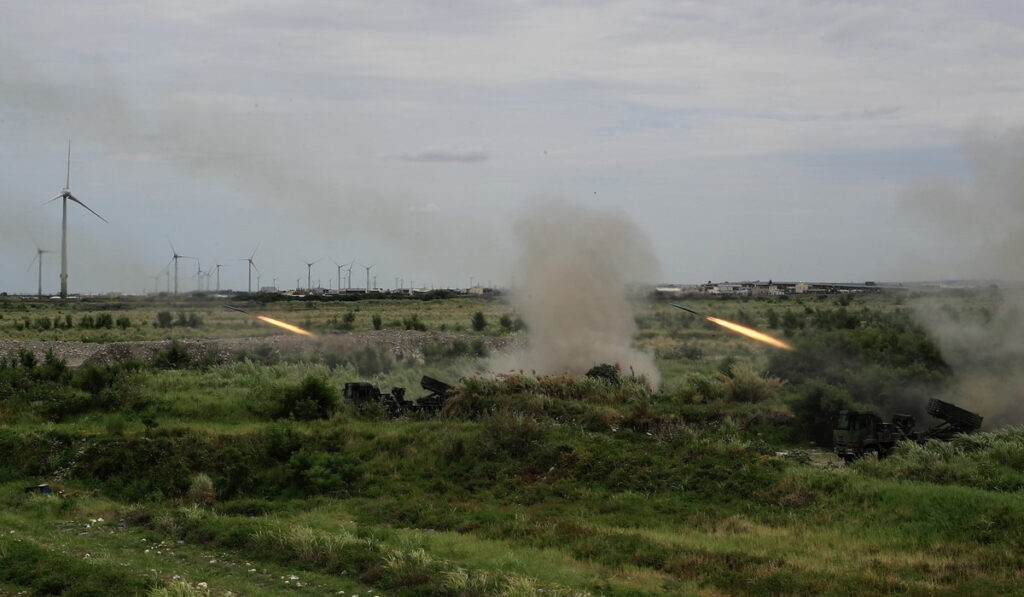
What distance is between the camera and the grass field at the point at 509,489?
1395 cm

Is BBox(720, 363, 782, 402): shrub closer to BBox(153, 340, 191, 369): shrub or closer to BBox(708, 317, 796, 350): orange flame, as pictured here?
BBox(708, 317, 796, 350): orange flame

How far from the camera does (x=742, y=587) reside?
533 inches

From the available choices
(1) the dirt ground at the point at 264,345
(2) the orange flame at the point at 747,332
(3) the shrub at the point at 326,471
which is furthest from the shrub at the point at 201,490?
(1) the dirt ground at the point at 264,345

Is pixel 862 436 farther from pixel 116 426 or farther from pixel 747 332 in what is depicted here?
pixel 116 426

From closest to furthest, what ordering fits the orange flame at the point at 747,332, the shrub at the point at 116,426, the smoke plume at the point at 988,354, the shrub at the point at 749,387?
the shrub at the point at 116,426 → the smoke plume at the point at 988,354 → the shrub at the point at 749,387 → the orange flame at the point at 747,332

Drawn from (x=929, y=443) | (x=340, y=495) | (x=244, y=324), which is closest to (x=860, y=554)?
(x=929, y=443)

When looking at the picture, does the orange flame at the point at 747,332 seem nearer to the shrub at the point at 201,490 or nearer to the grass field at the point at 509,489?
the grass field at the point at 509,489

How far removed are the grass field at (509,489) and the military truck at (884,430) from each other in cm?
86

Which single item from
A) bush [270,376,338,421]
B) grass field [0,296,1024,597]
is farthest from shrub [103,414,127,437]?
bush [270,376,338,421]

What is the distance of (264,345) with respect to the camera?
44.0 meters

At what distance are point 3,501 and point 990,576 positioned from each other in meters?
18.1

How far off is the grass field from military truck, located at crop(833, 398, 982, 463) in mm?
862

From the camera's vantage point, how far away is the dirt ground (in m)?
41.0

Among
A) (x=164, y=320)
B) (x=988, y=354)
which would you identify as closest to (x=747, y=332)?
(x=988, y=354)
